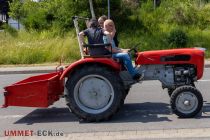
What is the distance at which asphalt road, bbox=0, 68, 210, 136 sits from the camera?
26.3 feet

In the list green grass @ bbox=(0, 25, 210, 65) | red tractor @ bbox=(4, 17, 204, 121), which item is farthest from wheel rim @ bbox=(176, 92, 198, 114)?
green grass @ bbox=(0, 25, 210, 65)

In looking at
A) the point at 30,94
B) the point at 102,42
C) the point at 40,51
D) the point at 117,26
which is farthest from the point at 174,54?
the point at 117,26

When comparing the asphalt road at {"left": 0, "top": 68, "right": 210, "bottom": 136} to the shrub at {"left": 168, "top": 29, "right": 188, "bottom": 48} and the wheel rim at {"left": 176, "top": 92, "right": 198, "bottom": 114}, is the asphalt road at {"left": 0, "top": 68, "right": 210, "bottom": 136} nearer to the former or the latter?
the wheel rim at {"left": 176, "top": 92, "right": 198, "bottom": 114}

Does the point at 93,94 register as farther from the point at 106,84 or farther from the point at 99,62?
the point at 99,62

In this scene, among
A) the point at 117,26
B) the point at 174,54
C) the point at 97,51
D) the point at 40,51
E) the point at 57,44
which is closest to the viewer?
the point at 97,51

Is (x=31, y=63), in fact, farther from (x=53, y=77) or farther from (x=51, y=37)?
(x=53, y=77)

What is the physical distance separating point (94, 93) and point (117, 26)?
683 inches

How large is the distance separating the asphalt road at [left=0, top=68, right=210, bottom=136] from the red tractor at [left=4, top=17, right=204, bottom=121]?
24 cm

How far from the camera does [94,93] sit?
28.1 ft

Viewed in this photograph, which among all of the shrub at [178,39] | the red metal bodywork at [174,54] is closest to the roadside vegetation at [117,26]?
the shrub at [178,39]

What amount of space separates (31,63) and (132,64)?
12411 mm

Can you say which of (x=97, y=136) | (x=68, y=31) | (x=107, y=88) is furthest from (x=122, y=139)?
→ (x=68, y=31)

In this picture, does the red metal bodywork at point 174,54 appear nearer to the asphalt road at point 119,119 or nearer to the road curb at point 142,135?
the asphalt road at point 119,119

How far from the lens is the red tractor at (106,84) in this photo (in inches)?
331
